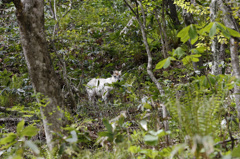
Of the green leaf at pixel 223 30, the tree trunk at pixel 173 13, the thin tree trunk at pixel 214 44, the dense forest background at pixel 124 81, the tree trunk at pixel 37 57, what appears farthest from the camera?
the tree trunk at pixel 173 13

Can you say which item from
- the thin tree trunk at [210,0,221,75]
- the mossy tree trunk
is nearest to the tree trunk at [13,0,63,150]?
the mossy tree trunk

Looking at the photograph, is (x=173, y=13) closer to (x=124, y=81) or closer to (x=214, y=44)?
(x=124, y=81)

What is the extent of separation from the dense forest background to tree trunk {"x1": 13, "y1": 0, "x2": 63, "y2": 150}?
14 mm

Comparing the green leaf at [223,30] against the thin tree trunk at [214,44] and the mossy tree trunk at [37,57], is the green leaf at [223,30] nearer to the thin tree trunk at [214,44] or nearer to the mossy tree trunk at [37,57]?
the thin tree trunk at [214,44]

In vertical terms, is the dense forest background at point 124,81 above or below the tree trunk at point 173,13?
below

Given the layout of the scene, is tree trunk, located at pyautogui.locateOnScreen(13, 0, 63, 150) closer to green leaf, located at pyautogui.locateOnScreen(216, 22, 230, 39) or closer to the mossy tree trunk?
the mossy tree trunk

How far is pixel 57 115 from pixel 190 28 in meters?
2.26

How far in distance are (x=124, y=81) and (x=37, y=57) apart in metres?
2.72

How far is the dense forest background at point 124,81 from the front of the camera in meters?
1.16

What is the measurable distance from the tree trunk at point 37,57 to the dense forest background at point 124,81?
0.01m

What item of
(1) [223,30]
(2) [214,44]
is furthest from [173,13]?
(1) [223,30]

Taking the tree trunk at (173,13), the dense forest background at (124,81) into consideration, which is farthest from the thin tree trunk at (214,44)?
the tree trunk at (173,13)

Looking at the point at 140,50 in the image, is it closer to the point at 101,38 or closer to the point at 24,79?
the point at 101,38

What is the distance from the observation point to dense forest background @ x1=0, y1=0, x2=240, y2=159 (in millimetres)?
1159
